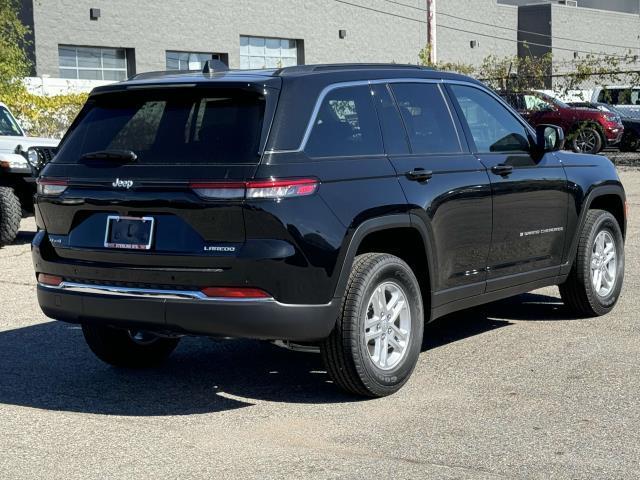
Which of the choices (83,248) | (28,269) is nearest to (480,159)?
(83,248)

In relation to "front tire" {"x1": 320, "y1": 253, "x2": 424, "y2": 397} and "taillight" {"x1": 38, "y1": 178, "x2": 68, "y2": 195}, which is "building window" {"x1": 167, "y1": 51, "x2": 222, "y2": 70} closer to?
"taillight" {"x1": 38, "y1": 178, "x2": 68, "y2": 195}

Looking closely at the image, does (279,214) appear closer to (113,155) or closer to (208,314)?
(208,314)

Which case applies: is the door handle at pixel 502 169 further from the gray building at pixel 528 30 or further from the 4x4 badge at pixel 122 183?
the gray building at pixel 528 30

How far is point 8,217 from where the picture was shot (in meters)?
13.3

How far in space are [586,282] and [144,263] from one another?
143 inches

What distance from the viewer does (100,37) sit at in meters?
37.7

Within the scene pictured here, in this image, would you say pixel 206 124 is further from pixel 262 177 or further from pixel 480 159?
pixel 480 159

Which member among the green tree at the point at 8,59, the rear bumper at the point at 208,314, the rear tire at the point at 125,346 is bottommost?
the rear tire at the point at 125,346

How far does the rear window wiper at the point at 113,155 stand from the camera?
5941mm

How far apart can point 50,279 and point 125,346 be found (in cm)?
90

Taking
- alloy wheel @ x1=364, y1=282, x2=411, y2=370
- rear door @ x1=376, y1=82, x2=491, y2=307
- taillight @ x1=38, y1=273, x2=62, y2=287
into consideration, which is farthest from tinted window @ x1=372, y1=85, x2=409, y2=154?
taillight @ x1=38, y1=273, x2=62, y2=287

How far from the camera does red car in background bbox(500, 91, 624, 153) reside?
91.0 feet

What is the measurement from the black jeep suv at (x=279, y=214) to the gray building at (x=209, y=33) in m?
28.7

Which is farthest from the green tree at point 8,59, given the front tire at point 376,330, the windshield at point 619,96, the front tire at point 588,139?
the front tire at point 376,330
